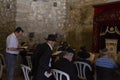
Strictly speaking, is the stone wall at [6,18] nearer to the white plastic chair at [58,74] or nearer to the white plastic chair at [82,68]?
the white plastic chair at [82,68]

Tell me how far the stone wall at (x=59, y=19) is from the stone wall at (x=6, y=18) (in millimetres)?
175

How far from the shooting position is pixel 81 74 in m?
6.33

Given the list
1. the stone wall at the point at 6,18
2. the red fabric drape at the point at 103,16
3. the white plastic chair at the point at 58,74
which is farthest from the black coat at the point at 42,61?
the stone wall at the point at 6,18

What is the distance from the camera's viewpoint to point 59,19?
11.0 m

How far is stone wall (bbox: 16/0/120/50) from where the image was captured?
9.94 meters

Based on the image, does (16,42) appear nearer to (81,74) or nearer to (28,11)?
(81,74)

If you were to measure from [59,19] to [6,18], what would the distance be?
1.96 metres

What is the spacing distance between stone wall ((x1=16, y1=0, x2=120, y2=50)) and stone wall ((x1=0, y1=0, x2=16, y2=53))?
6.9 inches

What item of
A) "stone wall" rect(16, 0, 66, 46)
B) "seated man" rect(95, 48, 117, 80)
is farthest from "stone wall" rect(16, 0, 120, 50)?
"seated man" rect(95, 48, 117, 80)

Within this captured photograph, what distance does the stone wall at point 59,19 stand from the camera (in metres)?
9.94

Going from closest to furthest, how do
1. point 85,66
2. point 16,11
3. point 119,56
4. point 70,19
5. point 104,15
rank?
point 85,66 < point 119,56 < point 104,15 < point 16,11 < point 70,19

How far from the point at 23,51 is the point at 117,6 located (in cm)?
308

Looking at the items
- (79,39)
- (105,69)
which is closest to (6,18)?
(79,39)

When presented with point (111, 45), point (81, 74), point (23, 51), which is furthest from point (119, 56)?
point (23, 51)
